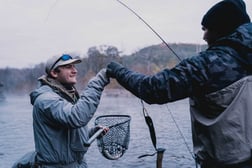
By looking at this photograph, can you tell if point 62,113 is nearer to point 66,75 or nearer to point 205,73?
point 66,75

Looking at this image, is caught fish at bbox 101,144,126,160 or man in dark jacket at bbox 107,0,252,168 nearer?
man in dark jacket at bbox 107,0,252,168

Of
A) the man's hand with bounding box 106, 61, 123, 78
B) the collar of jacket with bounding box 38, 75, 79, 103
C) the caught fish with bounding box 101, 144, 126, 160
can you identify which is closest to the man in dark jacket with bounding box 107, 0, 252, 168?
the man's hand with bounding box 106, 61, 123, 78

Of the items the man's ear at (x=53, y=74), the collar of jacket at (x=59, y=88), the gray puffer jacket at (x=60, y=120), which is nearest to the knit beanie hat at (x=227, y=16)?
the gray puffer jacket at (x=60, y=120)

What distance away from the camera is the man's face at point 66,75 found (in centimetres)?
325

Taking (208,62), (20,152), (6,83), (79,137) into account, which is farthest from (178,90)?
(6,83)

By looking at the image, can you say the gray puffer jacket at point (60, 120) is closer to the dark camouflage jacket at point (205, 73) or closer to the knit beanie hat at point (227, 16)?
the dark camouflage jacket at point (205, 73)

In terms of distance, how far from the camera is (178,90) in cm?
198

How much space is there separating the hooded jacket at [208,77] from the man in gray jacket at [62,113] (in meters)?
0.65

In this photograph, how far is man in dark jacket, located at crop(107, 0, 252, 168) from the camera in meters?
1.98

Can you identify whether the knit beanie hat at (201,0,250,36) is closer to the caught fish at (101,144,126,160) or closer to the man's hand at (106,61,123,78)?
the man's hand at (106,61,123,78)

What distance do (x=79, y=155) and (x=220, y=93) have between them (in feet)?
5.09

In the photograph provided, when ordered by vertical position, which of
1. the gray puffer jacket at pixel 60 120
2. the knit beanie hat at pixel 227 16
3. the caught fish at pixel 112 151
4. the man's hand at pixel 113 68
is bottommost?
the caught fish at pixel 112 151

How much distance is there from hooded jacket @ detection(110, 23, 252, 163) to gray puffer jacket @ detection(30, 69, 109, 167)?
0.74 meters

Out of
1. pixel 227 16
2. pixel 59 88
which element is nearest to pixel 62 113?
pixel 59 88
